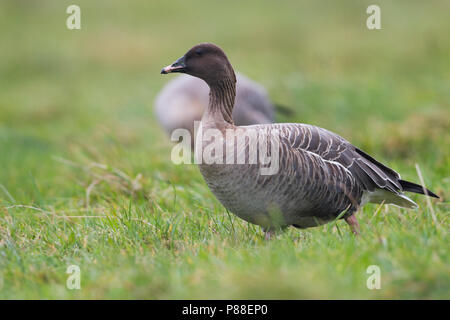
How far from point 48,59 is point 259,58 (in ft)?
16.9

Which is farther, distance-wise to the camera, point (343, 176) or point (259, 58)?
point (259, 58)

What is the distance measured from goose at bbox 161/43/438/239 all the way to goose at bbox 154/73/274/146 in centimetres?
351

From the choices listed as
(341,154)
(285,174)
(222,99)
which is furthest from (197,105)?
(285,174)

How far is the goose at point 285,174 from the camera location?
406 centimetres

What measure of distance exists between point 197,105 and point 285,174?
417 cm

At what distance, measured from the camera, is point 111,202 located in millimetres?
5203

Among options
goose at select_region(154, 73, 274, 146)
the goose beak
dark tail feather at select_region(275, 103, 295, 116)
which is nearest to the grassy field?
dark tail feather at select_region(275, 103, 295, 116)

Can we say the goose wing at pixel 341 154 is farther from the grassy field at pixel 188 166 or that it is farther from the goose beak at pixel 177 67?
the goose beak at pixel 177 67

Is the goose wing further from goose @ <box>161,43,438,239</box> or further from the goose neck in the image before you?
the goose neck

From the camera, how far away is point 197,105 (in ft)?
26.6

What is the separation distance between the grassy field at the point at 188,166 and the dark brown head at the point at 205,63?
3.40 ft

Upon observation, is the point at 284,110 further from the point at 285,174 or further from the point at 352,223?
the point at 285,174

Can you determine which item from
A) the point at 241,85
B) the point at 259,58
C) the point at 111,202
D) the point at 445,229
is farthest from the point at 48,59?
the point at 445,229
